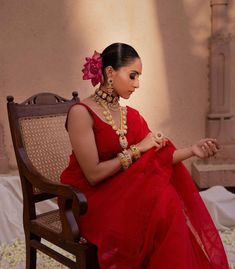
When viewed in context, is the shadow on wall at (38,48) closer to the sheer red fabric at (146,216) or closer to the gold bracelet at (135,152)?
the sheer red fabric at (146,216)

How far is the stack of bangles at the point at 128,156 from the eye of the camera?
71.9 inches

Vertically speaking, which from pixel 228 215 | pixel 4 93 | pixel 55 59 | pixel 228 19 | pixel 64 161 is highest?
pixel 228 19

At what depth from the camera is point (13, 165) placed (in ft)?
12.4

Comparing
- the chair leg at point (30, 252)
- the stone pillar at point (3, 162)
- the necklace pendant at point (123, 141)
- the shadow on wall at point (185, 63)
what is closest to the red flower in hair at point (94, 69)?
the necklace pendant at point (123, 141)

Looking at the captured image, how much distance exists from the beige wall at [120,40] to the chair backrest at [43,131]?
1.43m

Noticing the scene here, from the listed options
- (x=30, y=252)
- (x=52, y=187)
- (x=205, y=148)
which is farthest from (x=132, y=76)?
(x=30, y=252)

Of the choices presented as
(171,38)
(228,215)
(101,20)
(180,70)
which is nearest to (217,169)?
(228,215)

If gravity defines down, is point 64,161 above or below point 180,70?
below

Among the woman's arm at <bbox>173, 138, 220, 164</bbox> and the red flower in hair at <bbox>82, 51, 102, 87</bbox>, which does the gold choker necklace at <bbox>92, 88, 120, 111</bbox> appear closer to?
the red flower in hair at <bbox>82, 51, 102, 87</bbox>

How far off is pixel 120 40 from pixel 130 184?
239 centimetres

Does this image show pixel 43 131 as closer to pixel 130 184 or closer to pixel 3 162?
pixel 130 184

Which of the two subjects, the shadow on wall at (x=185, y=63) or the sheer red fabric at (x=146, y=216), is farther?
the shadow on wall at (x=185, y=63)

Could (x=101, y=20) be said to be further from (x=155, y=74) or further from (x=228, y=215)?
(x=228, y=215)

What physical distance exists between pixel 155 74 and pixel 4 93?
4.24ft
